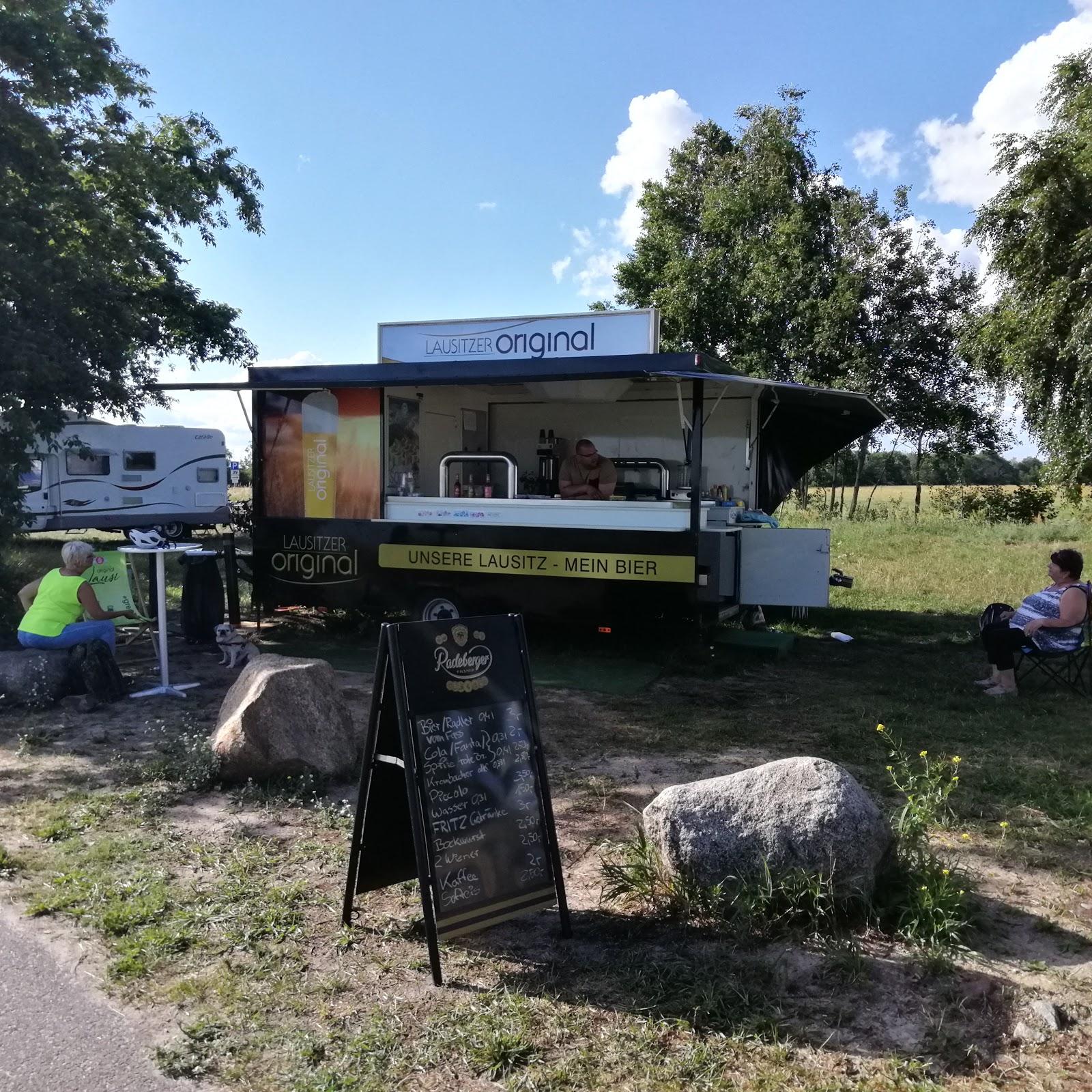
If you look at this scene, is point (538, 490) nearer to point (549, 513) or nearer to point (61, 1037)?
point (549, 513)

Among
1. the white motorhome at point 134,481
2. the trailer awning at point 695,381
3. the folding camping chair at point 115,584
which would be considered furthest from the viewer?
the white motorhome at point 134,481

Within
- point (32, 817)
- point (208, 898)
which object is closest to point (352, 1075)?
point (208, 898)

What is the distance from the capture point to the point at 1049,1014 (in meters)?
2.93

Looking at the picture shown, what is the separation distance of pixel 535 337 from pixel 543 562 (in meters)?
2.07

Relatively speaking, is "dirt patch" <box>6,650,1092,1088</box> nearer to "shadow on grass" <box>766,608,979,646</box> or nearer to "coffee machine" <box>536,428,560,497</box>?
"shadow on grass" <box>766,608,979,646</box>

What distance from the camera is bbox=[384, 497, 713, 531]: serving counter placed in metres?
8.05

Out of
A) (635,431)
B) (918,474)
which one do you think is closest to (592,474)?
(635,431)

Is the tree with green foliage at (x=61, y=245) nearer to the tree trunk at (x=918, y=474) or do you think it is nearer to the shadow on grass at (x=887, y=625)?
the shadow on grass at (x=887, y=625)

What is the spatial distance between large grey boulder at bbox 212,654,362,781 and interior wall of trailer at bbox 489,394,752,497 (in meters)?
5.81

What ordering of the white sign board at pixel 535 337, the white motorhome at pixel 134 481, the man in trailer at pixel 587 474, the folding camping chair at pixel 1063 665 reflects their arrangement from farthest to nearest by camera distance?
1. the white motorhome at pixel 134 481
2. the man in trailer at pixel 587 474
3. the white sign board at pixel 535 337
4. the folding camping chair at pixel 1063 665

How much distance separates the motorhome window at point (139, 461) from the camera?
19.4 meters

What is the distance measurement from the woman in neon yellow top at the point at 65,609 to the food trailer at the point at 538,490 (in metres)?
Answer: 2.60

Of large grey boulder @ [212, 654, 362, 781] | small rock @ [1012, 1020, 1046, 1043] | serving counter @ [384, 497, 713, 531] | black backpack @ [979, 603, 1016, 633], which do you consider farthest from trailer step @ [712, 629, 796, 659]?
small rock @ [1012, 1020, 1046, 1043]

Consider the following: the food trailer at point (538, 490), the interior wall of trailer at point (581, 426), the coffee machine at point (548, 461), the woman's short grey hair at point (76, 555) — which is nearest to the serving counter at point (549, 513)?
the food trailer at point (538, 490)
